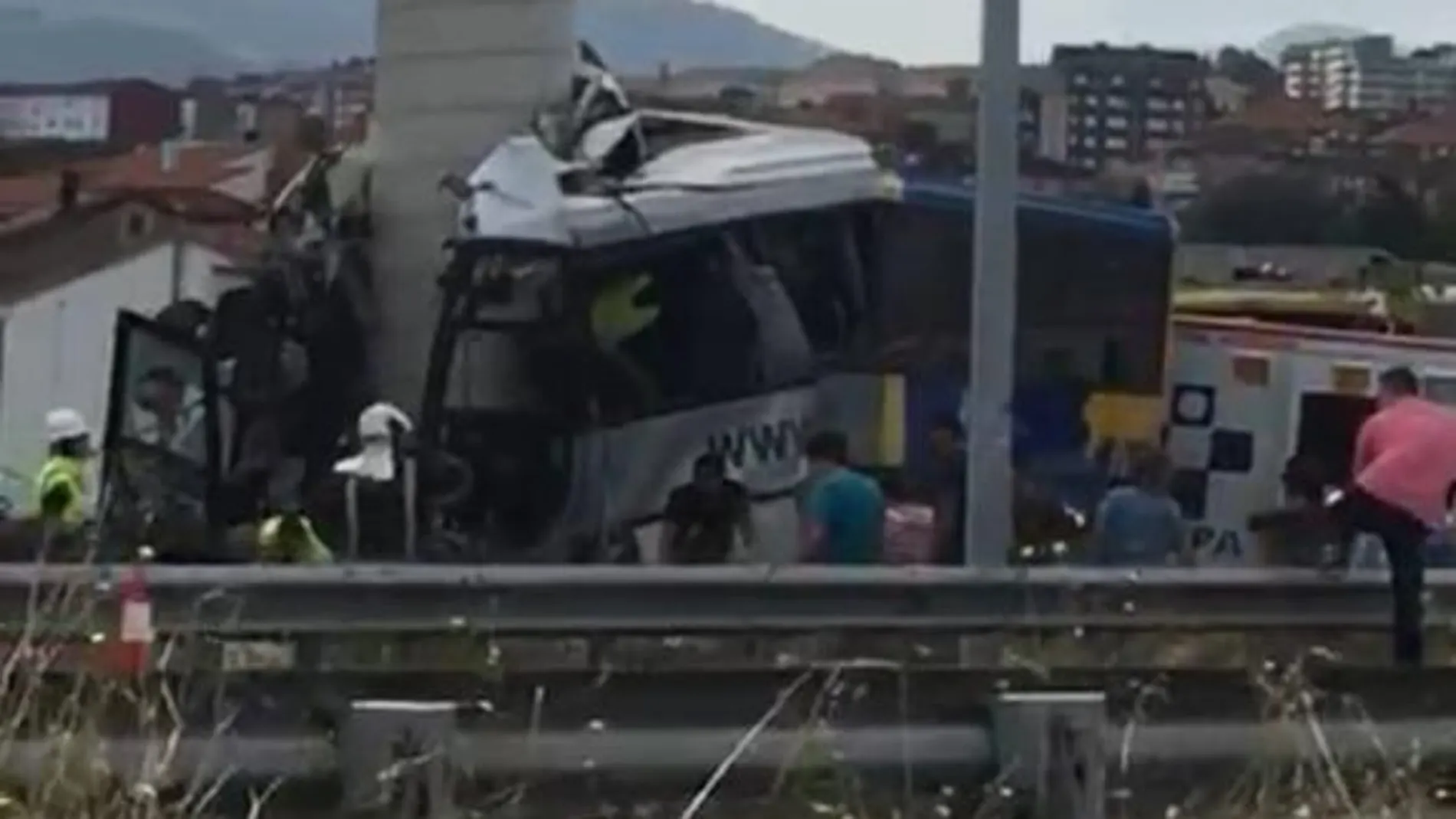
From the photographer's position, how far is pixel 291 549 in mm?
15922

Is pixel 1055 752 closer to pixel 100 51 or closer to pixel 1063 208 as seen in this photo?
pixel 1063 208

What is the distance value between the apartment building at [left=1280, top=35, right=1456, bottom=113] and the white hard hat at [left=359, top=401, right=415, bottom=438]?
58970mm

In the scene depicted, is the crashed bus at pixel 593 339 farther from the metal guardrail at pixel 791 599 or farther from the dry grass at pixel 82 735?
the dry grass at pixel 82 735

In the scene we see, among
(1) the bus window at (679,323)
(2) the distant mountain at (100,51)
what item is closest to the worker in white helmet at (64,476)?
(1) the bus window at (679,323)

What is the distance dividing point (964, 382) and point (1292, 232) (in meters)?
37.8

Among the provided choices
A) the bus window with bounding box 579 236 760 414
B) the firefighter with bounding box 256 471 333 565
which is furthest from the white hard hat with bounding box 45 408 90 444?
the bus window with bounding box 579 236 760 414

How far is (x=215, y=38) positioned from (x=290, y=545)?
96.4 m

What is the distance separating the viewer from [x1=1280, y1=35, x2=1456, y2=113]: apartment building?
79156 mm

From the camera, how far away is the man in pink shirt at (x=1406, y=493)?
14273 mm

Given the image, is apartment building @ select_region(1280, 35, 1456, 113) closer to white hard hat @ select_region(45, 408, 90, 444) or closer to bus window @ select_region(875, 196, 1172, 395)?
bus window @ select_region(875, 196, 1172, 395)

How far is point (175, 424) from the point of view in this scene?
68.4ft

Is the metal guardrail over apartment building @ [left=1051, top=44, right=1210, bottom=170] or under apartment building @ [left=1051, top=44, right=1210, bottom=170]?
under

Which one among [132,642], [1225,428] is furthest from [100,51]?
[132,642]

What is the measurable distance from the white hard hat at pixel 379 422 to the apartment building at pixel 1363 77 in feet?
193
